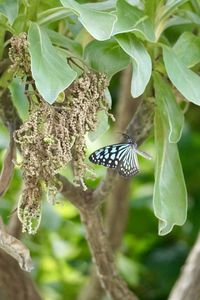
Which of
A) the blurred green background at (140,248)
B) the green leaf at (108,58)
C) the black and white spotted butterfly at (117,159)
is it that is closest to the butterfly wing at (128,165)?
the black and white spotted butterfly at (117,159)

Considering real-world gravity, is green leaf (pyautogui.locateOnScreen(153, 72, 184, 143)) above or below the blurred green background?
above

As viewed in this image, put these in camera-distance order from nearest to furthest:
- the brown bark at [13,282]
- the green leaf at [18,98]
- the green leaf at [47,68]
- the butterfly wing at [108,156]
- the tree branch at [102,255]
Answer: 1. the green leaf at [47,68]
2. the butterfly wing at [108,156]
3. the green leaf at [18,98]
4. the tree branch at [102,255]
5. the brown bark at [13,282]

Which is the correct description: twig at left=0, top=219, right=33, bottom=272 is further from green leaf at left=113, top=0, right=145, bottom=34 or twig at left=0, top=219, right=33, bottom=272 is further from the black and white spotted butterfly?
green leaf at left=113, top=0, right=145, bottom=34

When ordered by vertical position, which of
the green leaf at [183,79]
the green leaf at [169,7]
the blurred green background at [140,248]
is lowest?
the blurred green background at [140,248]

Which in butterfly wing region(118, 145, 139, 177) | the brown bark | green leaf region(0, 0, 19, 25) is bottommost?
the brown bark

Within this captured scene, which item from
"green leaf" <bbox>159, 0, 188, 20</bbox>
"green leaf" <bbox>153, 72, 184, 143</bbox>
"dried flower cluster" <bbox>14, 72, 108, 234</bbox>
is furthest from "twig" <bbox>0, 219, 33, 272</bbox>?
"green leaf" <bbox>159, 0, 188, 20</bbox>

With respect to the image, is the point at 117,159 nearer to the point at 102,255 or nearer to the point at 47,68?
the point at 47,68

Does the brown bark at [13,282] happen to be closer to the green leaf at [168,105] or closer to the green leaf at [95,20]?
the green leaf at [168,105]
